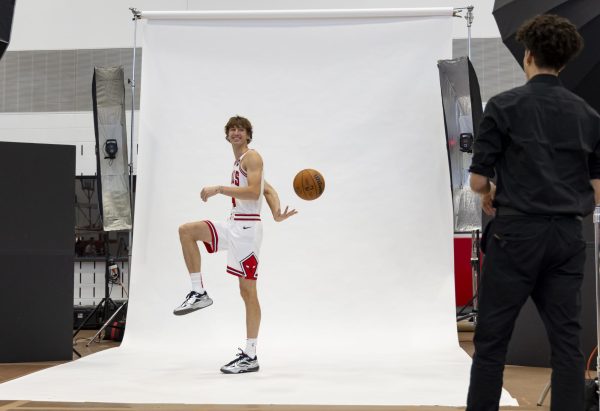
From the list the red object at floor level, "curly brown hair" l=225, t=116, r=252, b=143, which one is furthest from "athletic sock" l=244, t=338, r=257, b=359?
the red object at floor level

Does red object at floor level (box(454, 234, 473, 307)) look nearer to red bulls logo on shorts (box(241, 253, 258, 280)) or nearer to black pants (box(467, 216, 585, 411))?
red bulls logo on shorts (box(241, 253, 258, 280))

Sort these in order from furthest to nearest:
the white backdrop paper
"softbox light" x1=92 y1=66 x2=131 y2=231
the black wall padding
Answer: "softbox light" x1=92 y1=66 x2=131 y2=231 < the white backdrop paper < the black wall padding

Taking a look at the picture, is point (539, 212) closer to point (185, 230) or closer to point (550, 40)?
point (550, 40)

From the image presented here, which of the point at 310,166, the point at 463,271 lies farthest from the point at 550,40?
the point at 463,271

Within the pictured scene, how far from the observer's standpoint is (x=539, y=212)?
7.84 feet

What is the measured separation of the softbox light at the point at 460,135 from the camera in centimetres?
678

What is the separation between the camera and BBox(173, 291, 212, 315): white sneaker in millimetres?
4829

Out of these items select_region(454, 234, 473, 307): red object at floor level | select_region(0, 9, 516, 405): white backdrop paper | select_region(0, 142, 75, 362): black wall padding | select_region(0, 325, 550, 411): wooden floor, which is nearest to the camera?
select_region(0, 325, 550, 411): wooden floor

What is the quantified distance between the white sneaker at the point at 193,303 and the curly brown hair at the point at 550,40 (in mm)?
3028

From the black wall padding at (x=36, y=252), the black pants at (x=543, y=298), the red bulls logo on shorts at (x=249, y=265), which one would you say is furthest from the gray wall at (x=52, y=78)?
the black pants at (x=543, y=298)

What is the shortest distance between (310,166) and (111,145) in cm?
191

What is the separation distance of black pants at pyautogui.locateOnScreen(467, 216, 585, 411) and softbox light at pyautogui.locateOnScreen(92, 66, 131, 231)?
5.07 metres

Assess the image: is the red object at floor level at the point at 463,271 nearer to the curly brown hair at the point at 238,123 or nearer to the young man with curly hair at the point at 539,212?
the curly brown hair at the point at 238,123

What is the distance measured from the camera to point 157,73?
7.34 m
